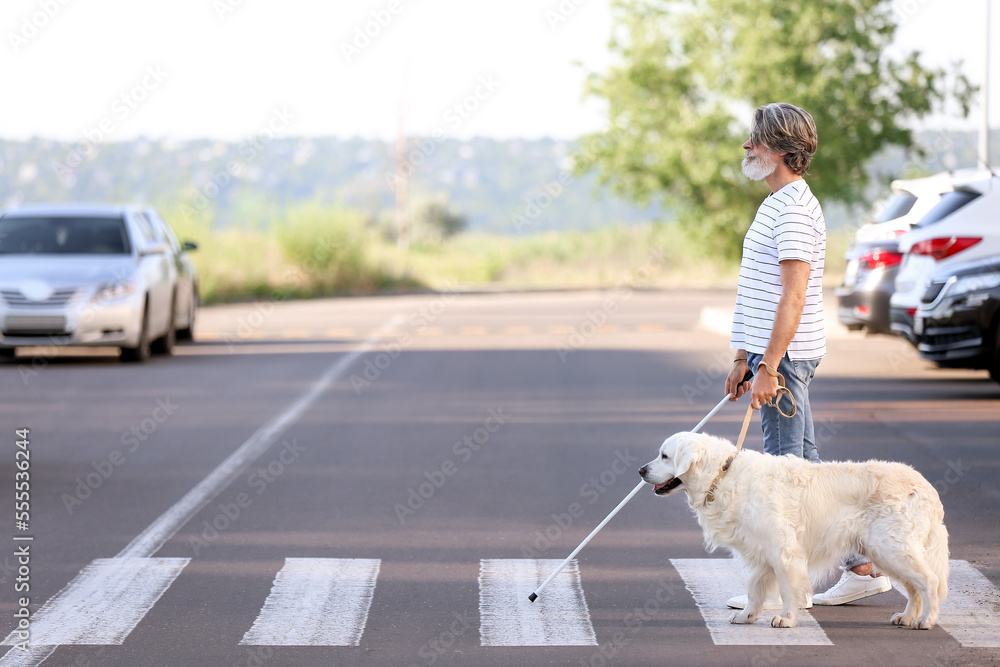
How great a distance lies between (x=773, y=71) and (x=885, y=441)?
38.1m

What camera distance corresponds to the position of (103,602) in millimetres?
5867

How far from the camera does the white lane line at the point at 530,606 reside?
17.5 ft

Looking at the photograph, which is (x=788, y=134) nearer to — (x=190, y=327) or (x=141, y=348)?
(x=141, y=348)

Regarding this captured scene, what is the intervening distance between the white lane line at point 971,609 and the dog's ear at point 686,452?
1228mm

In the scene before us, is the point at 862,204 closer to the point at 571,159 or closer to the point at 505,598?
the point at 571,159

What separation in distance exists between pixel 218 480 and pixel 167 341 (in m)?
9.71

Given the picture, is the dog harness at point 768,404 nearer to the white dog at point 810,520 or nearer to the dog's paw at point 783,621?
the white dog at point 810,520

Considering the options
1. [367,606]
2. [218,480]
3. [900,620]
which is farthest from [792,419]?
[218,480]

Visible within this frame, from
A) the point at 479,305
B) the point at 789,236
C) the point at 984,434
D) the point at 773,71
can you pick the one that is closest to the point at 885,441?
the point at 984,434

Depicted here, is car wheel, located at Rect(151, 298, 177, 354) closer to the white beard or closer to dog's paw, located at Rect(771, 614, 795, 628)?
the white beard

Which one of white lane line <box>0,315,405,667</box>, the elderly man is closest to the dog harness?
the elderly man

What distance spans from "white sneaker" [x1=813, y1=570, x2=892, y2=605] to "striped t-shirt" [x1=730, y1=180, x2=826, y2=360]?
3.31 feet

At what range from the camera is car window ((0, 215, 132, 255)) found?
17422 mm

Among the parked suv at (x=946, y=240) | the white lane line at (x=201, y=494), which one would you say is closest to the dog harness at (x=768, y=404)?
the white lane line at (x=201, y=494)
